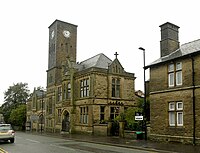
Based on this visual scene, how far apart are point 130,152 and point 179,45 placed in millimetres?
14421

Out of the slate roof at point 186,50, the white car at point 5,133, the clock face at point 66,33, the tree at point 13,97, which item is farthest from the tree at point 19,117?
the slate roof at point 186,50

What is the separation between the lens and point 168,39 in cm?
2638

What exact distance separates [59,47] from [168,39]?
97.7 ft

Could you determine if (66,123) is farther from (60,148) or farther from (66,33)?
(60,148)

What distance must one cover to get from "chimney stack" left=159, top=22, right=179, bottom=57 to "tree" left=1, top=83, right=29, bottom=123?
6954 centimetres

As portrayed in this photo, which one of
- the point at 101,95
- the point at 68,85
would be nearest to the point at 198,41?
the point at 101,95

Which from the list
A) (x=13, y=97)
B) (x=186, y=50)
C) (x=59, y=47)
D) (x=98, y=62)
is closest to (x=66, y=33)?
(x=59, y=47)

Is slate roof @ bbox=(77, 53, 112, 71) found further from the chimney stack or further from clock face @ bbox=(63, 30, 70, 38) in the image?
the chimney stack

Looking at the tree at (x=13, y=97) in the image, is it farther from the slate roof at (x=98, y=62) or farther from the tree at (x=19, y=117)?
the slate roof at (x=98, y=62)

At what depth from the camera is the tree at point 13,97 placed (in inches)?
3435

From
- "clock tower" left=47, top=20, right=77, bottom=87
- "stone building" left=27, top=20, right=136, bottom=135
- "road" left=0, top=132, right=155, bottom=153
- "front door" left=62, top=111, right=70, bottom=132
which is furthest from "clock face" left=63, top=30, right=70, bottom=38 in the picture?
"road" left=0, top=132, right=155, bottom=153

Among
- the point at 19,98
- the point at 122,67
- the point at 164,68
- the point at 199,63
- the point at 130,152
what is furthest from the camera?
the point at 19,98

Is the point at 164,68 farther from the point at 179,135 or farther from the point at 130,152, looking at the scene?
the point at 130,152

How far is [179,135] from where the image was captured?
2197cm
